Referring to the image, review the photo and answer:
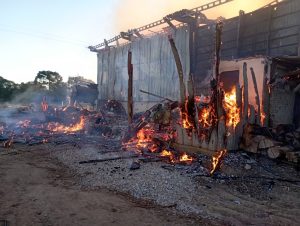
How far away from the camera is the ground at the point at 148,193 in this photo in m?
5.54

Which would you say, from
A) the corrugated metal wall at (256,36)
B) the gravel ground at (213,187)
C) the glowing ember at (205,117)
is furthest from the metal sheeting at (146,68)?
the gravel ground at (213,187)

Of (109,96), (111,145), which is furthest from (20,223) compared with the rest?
(109,96)

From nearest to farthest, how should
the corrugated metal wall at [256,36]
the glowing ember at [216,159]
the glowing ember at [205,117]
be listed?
the glowing ember at [216,159], the glowing ember at [205,117], the corrugated metal wall at [256,36]

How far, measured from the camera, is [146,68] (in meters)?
23.2

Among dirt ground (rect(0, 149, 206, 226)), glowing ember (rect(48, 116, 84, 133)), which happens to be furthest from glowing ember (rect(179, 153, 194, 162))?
glowing ember (rect(48, 116, 84, 133))

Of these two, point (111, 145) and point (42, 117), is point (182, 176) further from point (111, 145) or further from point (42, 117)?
point (42, 117)

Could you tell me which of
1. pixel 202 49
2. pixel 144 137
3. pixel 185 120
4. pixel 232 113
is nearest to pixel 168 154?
pixel 185 120

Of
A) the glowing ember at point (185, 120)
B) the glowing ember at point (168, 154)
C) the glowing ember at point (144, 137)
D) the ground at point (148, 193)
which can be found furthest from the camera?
the glowing ember at point (144, 137)

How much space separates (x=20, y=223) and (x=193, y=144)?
250 inches

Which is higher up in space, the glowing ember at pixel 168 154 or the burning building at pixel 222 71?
the burning building at pixel 222 71

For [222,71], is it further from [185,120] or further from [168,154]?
[168,154]

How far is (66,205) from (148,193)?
74.2 inches

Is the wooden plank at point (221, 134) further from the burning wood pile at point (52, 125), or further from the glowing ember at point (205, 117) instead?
the burning wood pile at point (52, 125)

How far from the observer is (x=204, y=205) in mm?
6199
